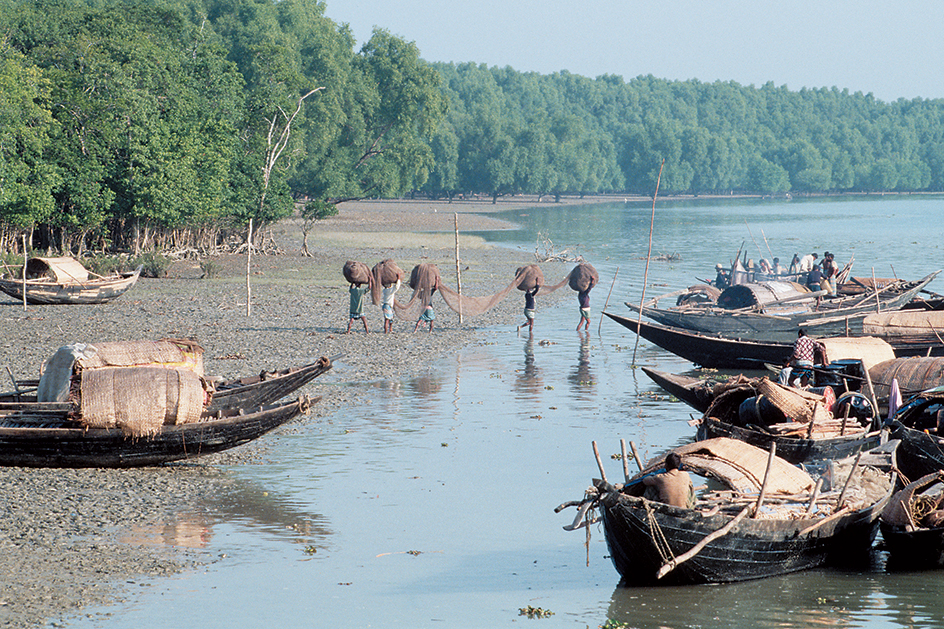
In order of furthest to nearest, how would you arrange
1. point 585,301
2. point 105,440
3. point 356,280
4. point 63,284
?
point 63,284 → point 585,301 → point 356,280 → point 105,440

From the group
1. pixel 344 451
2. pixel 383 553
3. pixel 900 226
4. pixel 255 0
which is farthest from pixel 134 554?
pixel 900 226

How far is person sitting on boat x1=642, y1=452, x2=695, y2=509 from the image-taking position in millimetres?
10328

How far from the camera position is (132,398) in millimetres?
13570

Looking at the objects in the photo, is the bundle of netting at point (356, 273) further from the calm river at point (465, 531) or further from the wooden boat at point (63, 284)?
the wooden boat at point (63, 284)

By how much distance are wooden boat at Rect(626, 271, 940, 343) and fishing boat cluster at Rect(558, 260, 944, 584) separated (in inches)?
277

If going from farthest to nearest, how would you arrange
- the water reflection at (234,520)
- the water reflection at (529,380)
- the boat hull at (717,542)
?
the water reflection at (529,380), the water reflection at (234,520), the boat hull at (717,542)

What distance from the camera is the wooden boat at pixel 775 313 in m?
25.1

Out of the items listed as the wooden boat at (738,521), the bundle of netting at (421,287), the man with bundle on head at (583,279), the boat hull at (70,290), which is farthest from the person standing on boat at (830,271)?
the boat hull at (70,290)

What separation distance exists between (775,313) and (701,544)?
1725 centimetres

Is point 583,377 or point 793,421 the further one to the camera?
point 583,377

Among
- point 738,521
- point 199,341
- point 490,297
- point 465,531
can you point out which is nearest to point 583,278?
point 490,297

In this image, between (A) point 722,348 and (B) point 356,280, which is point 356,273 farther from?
(A) point 722,348

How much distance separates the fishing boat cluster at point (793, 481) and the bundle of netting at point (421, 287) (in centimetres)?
1037

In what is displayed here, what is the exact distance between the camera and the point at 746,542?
416 inches
